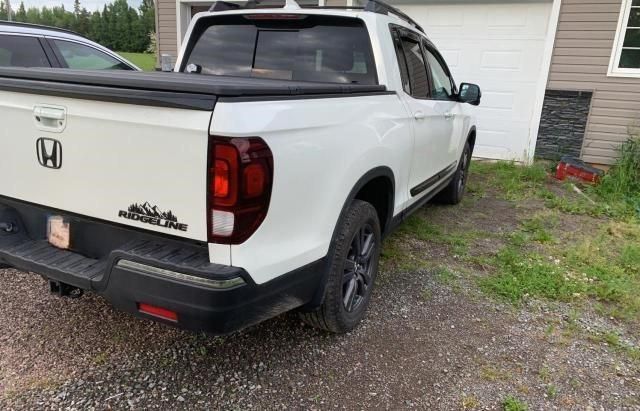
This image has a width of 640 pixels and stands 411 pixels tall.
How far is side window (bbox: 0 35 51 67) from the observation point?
5.21 metres

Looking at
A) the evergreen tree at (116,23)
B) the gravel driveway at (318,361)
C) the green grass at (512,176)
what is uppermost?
Answer: the evergreen tree at (116,23)

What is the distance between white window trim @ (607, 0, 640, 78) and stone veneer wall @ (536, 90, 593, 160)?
0.44m

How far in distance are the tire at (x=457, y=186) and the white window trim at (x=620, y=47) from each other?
3.07m

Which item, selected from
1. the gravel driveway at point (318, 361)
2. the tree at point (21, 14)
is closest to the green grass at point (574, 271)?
the gravel driveway at point (318, 361)

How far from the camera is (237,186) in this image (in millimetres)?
1915

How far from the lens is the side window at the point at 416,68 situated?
381 cm

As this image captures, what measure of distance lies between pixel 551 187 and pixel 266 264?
20.1 feet

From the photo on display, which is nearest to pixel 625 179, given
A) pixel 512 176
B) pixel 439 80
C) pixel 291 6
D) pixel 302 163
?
pixel 512 176

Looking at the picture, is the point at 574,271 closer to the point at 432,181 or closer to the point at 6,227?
the point at 432,181

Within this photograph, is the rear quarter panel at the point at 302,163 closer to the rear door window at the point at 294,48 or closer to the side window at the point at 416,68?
the rear door window at the point at 294,48

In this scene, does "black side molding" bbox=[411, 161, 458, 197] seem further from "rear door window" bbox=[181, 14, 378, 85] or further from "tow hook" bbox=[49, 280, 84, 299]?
"tow hook" bbox=[49, 280, 84, 299]

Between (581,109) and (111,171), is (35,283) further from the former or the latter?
(581,109)

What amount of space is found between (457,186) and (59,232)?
4475 mm

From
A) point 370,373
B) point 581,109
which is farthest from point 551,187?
point 370,373
